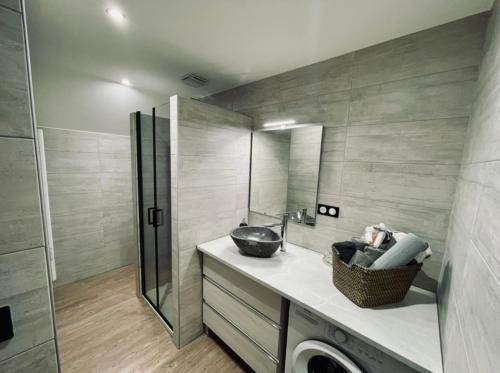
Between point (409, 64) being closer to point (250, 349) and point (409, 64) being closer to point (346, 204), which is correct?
point (346, 204)

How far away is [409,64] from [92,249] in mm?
3403

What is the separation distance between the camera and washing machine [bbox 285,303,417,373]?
0.82 meters

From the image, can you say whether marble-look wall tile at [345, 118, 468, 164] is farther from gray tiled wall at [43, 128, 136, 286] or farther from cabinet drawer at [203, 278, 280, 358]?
gray tiled wall at [43, 128, 136, 286]

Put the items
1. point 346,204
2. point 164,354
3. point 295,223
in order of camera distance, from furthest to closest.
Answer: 1. point 295,223
2. point 164,354
3. point 346,204

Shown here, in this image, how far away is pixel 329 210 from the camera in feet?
4.87

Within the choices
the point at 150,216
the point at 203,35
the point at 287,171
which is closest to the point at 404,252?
the point at 287,171

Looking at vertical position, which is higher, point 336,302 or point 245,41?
point 245,41

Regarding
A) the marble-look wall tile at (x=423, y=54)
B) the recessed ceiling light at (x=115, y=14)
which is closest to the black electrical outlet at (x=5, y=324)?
the recessed ceiling light at (x=115, y=14)

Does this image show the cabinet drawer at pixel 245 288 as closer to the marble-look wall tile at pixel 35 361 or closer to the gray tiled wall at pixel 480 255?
the gray tiled wall at pixel 480 255

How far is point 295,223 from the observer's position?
1.69 metres

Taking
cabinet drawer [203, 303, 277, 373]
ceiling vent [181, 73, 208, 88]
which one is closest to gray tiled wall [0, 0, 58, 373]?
cabinet drawer [203, 303, 277, 373]

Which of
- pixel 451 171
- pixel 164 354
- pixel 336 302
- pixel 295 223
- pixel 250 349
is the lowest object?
pixel 164 354

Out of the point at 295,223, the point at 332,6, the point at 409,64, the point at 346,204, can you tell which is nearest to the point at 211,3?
the point at 332,6

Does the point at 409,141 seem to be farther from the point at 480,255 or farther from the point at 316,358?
the point at 316,358
